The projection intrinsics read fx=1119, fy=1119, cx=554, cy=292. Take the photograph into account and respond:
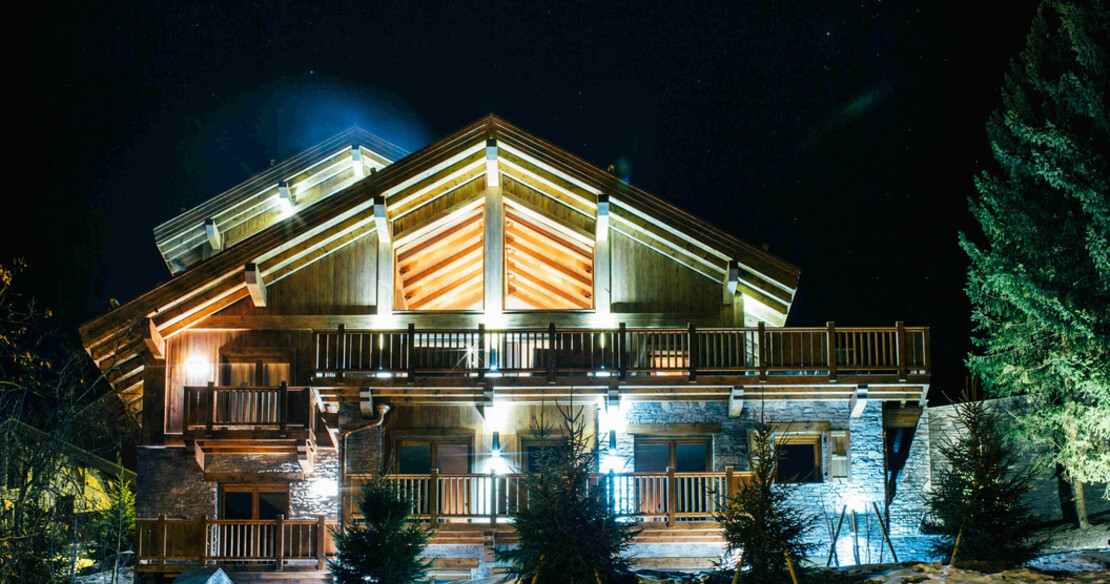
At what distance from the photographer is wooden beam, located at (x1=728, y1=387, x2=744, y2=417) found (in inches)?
920

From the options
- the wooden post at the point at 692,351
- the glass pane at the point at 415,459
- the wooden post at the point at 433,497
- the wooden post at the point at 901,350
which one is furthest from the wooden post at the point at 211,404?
the wooden post at the point at 901,350

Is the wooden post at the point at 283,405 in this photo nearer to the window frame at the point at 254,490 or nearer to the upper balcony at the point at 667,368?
the upper balcony at the point at 667,368

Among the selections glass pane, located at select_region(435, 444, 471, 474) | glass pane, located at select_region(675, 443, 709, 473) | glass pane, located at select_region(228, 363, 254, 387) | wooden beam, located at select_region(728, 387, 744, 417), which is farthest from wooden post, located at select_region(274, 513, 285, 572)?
wooden beam, located at select_region(728, 387, 744, 417)

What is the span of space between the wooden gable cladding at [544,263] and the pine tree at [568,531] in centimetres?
875

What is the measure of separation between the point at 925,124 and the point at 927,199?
4.05 meters

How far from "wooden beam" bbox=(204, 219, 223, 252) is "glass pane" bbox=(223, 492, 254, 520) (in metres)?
7.30

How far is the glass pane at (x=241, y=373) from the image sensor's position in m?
24.9

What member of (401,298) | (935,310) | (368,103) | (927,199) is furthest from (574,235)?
(368,103)

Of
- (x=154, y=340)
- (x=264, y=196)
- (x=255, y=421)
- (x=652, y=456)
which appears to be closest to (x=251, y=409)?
(x=255, y=421)

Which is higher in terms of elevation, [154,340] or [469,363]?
[154,340]

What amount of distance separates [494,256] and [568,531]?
9874 mm

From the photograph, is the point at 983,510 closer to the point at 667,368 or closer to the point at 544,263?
the point at 667,368

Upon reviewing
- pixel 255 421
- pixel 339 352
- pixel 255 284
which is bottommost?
pixel 255 421

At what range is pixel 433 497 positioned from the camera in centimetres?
2278
